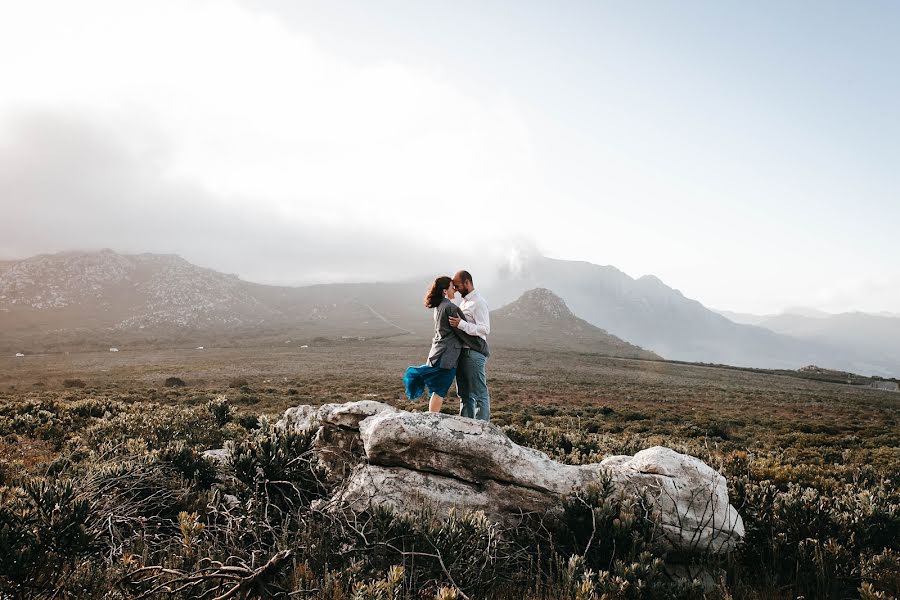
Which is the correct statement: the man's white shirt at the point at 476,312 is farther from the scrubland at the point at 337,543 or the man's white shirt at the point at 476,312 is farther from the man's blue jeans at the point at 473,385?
the scrubland at the point at 337,543

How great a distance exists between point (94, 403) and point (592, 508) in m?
20.2

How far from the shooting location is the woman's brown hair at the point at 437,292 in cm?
835

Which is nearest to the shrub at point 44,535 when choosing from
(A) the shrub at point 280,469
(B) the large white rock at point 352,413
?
(A) the shrub at point 280,469

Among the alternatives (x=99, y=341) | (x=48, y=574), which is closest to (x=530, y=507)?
(x=48, y=574)

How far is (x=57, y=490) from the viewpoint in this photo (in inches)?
177

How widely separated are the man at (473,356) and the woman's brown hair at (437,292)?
0.70 feet

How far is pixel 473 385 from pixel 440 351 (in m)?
0.99

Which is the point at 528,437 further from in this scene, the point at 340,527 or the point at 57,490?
the point at 57,490

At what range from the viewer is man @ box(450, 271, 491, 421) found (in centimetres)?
829

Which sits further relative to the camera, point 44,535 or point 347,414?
point 347,414

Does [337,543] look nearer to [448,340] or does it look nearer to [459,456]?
[459,456]

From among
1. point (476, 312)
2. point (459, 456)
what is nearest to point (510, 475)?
point (459, 456)

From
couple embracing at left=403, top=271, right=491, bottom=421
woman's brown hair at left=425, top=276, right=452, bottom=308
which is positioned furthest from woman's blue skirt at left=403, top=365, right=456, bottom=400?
woman's brown hair at left=425, top=276, right=452, bottom=308

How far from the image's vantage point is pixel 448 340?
830 cm
